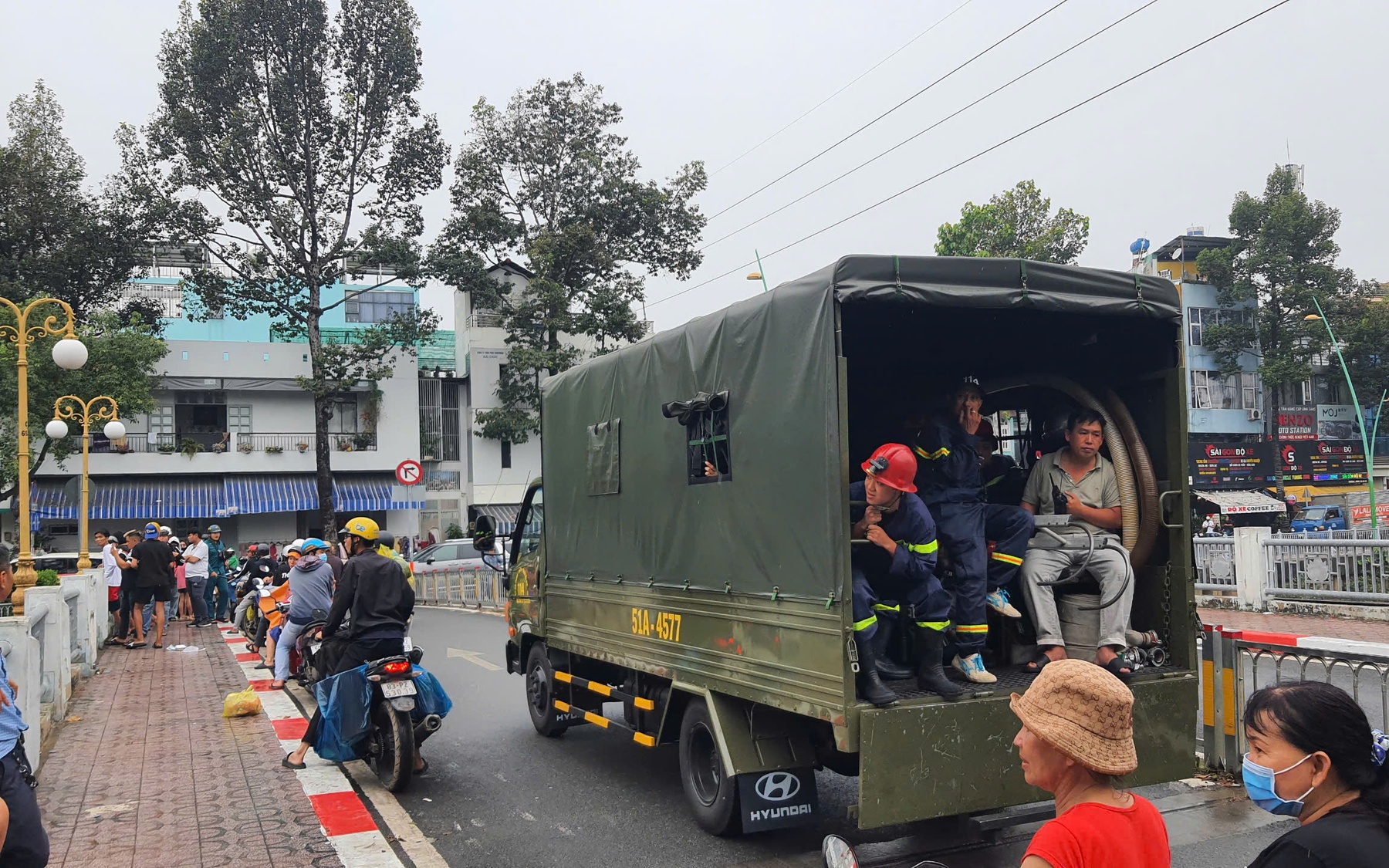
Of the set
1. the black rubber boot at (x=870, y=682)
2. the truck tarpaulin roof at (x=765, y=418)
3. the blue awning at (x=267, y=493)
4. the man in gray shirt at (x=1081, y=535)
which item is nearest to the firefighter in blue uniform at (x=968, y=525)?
the man in gray shirt at (x=1081, y=535)

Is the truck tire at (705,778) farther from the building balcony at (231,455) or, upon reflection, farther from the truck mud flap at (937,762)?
the building balcony at (231,455)

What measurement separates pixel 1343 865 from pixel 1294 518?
46951mm

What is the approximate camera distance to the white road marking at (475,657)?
13250 mm

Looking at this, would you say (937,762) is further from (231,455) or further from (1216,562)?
(231,455)

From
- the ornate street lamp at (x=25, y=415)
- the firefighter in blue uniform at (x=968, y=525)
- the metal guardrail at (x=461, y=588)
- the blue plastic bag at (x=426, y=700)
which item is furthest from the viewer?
the metal guardrail at (x=461, y=588)

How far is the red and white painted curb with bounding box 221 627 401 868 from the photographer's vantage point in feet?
19.0

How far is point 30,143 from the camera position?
3431cm

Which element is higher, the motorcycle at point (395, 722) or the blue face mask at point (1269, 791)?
the blue face mask at point (1269, 791)

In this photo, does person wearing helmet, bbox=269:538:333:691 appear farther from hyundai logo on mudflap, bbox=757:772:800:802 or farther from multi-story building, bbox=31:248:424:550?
multi-story building, bbox=31:248:424:550

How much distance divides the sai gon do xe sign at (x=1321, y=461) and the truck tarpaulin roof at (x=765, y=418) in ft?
157

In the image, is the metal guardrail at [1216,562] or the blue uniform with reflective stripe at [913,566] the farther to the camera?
the metal guardrail at [1216,562]

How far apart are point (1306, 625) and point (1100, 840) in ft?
47.0

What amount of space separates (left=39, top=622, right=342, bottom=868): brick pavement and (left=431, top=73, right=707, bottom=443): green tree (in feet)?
83.4

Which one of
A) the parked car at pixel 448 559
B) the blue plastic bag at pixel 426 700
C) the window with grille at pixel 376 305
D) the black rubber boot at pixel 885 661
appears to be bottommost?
A: the parked car at pixel 448 559
